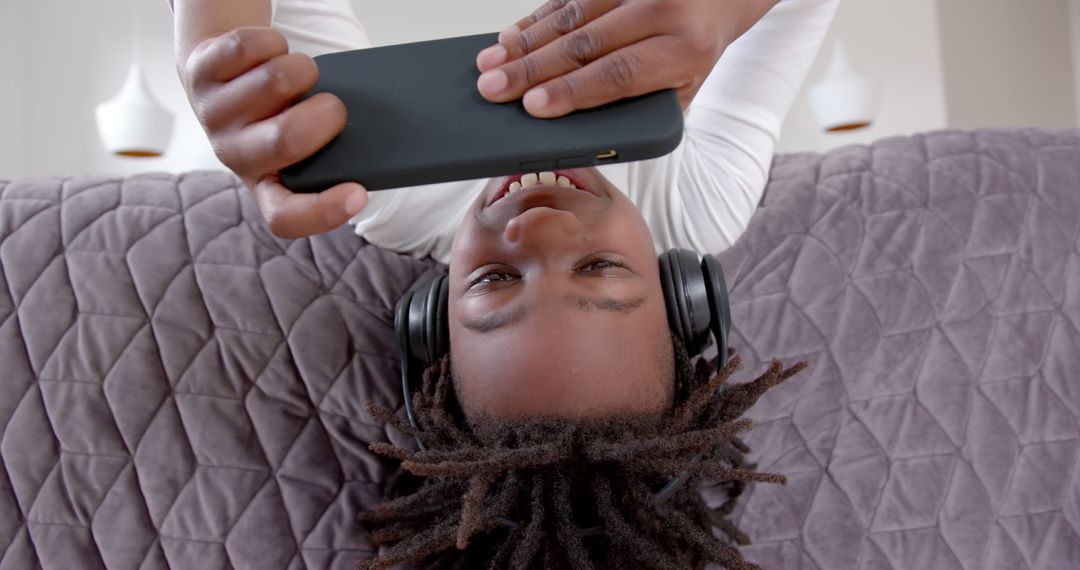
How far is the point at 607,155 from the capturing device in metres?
0.55

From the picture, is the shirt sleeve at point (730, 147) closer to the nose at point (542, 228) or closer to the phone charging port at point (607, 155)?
the nose at point (542, 228)

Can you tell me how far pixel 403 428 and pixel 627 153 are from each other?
0.39 m

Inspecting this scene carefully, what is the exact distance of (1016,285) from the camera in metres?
0.98

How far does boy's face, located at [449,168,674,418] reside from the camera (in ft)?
2.33

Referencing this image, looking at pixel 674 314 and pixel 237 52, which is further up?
pixel 237 52

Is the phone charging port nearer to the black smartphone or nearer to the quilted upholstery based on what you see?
the black smartphone

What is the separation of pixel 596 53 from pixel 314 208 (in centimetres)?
23

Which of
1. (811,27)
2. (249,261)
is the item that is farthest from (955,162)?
(249,261)

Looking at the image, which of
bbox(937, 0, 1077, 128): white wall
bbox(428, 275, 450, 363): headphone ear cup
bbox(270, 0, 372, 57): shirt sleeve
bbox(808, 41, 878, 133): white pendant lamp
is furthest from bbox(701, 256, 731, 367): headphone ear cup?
bbox(937, 0, 1077, 128): white wall

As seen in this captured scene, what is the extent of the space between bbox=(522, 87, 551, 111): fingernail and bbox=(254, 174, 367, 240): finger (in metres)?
0.13

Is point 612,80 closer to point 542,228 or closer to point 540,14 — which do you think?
point 540,14

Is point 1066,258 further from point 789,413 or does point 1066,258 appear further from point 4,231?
point 4,231

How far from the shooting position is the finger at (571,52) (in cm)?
54

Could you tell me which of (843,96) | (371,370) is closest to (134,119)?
(371,370)
